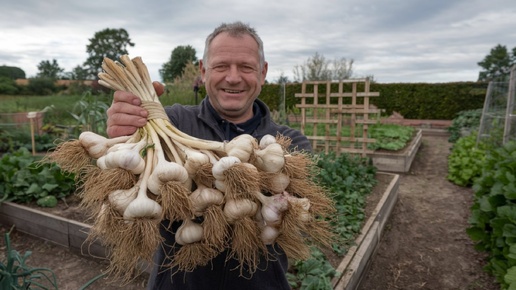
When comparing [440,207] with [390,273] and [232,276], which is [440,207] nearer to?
[390,273]

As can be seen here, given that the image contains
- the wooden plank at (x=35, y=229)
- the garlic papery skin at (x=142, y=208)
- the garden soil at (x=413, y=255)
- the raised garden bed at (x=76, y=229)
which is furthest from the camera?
the wooden plank at (x=35, y=229)

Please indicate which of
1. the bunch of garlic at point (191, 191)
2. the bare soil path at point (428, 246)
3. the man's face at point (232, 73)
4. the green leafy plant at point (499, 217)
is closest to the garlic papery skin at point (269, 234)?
the bunch of garlic at point (191, 191)

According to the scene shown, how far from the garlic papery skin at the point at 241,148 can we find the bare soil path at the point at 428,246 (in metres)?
2.94

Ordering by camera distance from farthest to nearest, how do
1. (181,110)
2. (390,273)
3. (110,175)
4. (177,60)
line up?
1. (177,60)
2. (390,273)
3. (181,110)
4. (110,175)

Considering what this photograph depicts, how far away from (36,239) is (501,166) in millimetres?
5432

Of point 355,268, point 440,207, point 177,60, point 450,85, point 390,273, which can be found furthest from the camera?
point 177,60

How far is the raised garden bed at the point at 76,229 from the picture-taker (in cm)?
331

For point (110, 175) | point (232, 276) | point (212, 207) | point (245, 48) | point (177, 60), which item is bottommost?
point (232, 276)

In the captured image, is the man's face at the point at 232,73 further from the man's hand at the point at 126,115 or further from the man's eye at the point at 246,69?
the man's hand at the point at 126,115

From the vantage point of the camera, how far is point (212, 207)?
3.81ft

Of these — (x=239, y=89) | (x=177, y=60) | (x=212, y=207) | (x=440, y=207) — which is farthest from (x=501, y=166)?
(x=177, y=60)

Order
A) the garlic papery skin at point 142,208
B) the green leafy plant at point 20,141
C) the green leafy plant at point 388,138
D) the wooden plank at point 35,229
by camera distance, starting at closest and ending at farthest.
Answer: the garlic papery skin at point 142,208, the wooden plank at point 35,229, the green leafy plant at point 20,141, the green leafy plant at point 388,138

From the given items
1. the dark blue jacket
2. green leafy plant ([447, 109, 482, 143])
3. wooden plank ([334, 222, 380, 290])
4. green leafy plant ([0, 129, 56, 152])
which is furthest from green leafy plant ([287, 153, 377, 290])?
green leafy plant ([447, 109, 482, 143])

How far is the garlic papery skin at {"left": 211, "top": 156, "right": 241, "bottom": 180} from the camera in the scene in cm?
110
